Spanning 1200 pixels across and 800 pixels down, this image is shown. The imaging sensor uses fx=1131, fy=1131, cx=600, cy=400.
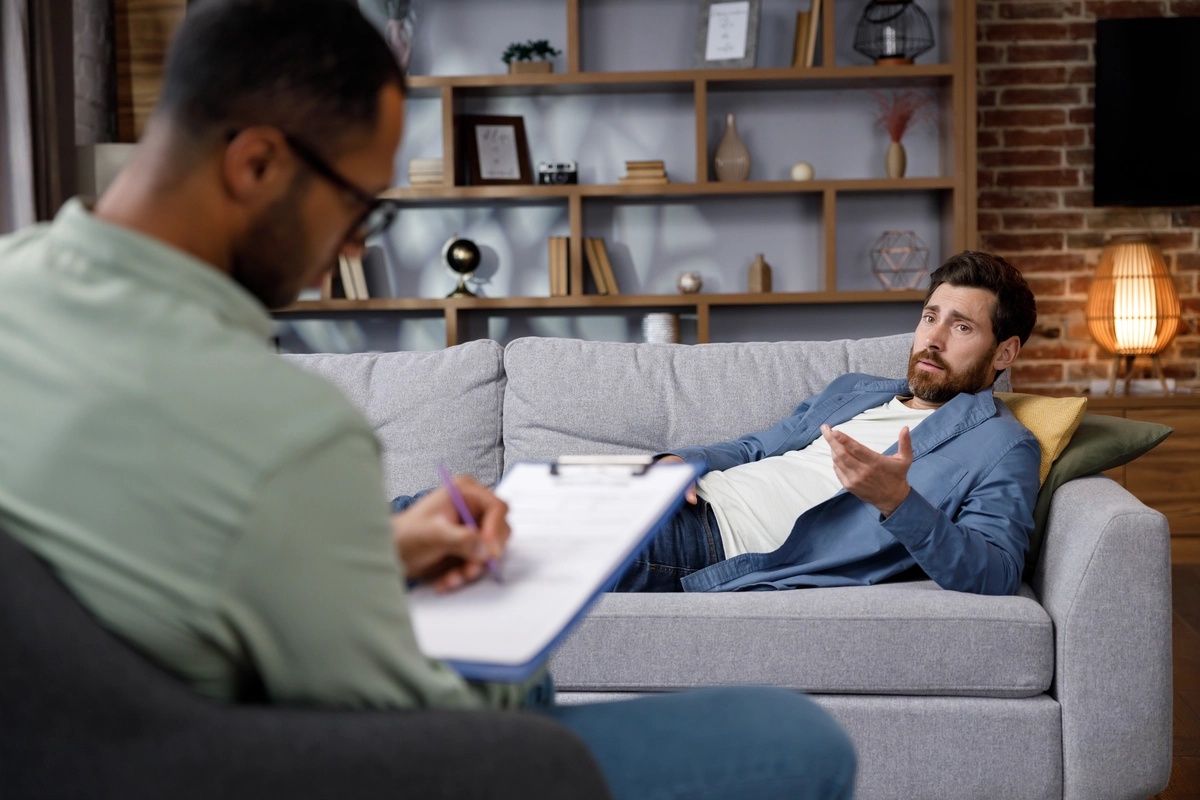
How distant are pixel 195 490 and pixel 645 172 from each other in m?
3.78

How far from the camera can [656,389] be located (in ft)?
8.09

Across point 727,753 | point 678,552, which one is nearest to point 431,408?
point 678,552

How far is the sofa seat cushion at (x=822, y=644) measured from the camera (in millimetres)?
1823

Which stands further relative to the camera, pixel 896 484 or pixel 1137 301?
pixel 1137 301

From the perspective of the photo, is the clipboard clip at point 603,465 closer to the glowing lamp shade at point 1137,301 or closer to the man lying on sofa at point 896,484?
the man lying on sofa at point 896,484

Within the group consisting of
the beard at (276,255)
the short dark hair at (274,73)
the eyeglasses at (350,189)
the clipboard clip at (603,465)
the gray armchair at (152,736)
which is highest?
the short dark hair at (274,73)

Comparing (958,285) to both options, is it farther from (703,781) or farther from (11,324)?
(11,324)

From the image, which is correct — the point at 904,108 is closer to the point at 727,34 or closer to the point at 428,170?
the point at 727,34

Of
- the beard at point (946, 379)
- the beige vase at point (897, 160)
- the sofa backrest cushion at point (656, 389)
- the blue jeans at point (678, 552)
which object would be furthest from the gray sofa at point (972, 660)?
the beige vase at point (897, 160)

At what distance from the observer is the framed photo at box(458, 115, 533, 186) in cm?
432

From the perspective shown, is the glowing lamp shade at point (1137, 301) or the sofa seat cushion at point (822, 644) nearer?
the sofa seat cushion at point (822, 644)

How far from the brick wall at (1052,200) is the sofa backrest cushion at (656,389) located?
218 cm

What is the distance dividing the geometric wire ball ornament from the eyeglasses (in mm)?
3712

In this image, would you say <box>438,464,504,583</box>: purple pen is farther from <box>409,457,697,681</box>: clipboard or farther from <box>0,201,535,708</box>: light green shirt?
<box>0,201,535,708</box>: light green shirt
